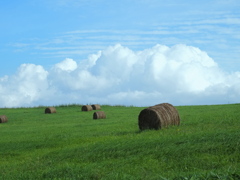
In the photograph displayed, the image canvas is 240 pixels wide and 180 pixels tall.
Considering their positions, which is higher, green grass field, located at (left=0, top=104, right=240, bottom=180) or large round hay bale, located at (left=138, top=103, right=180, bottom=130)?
large round hay bale, located at (left=138, top=103, right=180, bottom=130)

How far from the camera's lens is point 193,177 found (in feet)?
28.6

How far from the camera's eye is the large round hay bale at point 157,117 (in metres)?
20.2

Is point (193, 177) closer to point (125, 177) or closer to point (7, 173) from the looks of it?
point (125, 177)

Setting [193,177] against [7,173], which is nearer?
[193,177]

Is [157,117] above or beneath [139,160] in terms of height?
above

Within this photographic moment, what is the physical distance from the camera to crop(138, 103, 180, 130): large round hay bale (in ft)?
66.1

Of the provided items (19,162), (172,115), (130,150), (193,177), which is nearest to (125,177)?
(193,177)

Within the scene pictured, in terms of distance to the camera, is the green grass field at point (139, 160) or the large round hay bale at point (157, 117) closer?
the green grass field at point (139, 160)

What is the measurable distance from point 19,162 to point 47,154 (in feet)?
4.49

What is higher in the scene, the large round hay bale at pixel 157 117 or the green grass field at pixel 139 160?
the large round hay bale at pixel 157 117

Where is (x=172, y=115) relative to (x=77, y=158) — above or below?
above

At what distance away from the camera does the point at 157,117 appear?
65.9 feet

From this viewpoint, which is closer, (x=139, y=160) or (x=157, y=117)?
(x=139, y=160)

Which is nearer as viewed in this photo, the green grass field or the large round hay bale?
the green grass field
